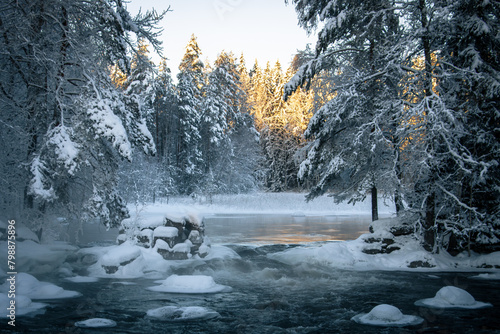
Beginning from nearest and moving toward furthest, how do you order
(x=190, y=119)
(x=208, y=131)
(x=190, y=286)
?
(x=190, y=286)
(x=190, y=119)
(x=208, y=131)

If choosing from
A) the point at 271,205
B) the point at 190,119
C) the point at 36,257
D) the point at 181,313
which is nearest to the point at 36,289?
the point at 36,257

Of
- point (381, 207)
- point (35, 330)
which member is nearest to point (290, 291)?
point (35, 330)

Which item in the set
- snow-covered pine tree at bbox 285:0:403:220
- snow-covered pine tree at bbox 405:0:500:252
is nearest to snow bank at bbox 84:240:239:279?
snow-covered pine tree at bbox 285:0:403:220

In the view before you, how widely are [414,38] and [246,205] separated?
103ft

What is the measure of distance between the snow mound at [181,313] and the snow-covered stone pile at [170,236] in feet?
21.3

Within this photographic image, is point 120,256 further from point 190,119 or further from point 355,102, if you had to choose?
point 190,119

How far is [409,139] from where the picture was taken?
42.6ft

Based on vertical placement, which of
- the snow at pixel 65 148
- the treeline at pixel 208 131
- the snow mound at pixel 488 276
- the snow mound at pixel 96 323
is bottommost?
the snow mound at pixel 96 323

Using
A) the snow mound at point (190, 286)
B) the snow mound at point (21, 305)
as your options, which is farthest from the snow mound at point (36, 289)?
the snow mound at point (190, 286)

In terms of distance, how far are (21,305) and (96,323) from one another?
201 cm

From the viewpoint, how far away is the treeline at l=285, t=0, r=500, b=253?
41.1 feet

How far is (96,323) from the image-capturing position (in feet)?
23.7

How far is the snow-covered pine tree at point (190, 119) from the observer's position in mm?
44344

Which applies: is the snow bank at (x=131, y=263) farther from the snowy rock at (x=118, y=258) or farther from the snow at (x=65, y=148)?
the snow at (x=65, y=148)
